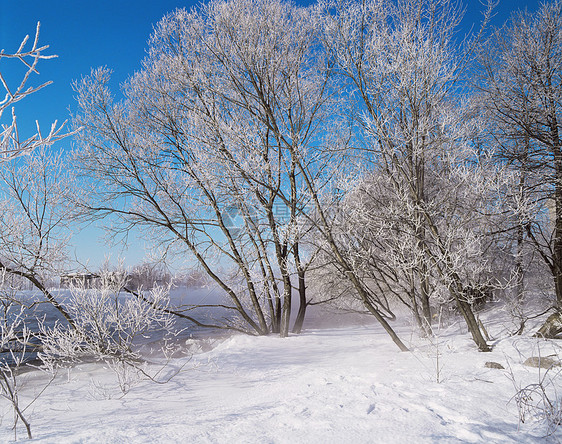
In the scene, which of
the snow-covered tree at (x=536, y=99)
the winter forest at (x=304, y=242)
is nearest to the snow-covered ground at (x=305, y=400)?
the winter forest at (x=304, y=242)

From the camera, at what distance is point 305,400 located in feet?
12.6

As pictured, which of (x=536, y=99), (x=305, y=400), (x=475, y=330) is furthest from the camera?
(x=536, y=99)

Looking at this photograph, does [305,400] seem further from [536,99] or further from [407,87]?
[536,99]

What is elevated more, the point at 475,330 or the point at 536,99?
the point at 536,99

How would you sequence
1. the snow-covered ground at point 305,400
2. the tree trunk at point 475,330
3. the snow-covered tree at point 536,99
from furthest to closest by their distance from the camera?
1. the snow-covered tree at point 536,99
2. the tree trunk at point 475,330
3. the snow-covered ground at point 305,400

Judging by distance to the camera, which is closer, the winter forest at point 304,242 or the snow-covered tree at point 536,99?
the winter forest at point 304,242

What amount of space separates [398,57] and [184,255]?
6.94 metres

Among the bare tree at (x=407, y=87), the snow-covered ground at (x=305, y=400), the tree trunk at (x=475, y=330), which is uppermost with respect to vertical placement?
the bare tree at (x=407, y=87)

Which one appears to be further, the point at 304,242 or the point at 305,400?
the point at 304,242

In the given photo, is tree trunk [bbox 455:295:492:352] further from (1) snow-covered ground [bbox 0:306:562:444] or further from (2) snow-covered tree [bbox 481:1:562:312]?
(2) snow-covered tree [bbox 481:1:562:312]

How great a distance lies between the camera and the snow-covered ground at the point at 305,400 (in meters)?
3.04

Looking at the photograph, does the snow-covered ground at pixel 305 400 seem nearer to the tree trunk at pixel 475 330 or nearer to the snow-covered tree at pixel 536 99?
the tree trunk at pixel 475 330

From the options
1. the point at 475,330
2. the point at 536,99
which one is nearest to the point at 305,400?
the point at 475,330

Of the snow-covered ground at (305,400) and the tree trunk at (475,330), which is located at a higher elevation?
the tree trunk at (475,330)
